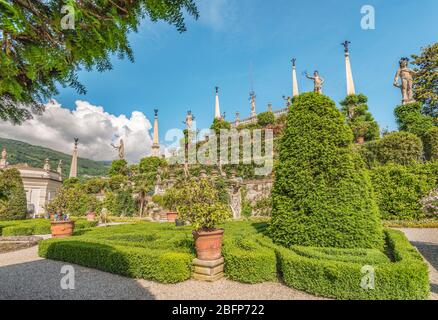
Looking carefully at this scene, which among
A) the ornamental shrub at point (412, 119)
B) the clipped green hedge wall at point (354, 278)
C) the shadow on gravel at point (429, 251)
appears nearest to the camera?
the clipped green hedge wall at point (354, 278)

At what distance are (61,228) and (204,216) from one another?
8.88m

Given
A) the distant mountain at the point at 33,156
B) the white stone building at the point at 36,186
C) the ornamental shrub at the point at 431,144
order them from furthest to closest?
the distant mountain at the point at 33,156, the white stone building at the point at 36,186, the ornamental shrub at the point at 431,144

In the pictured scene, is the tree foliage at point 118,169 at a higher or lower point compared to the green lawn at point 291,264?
higher

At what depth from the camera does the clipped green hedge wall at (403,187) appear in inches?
502

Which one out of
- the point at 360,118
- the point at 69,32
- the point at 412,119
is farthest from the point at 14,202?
the point at 412,119

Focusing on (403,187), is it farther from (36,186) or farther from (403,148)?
(36,186)

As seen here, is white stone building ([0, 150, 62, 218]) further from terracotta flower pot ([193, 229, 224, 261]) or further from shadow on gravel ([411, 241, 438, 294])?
shadow on gravel ([411, 241, 438, 294])

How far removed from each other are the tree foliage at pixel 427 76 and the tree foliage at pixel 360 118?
12.9 ft

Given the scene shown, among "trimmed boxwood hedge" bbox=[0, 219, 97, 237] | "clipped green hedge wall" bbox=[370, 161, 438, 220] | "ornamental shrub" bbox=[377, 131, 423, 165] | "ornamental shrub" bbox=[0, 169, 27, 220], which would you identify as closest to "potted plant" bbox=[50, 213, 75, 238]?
"trimmed boxwood hedge" bbox=[0, 219, 97, 237]

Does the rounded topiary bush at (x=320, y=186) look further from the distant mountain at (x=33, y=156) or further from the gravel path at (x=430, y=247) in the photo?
the distant mountain at (x=33, y=156)

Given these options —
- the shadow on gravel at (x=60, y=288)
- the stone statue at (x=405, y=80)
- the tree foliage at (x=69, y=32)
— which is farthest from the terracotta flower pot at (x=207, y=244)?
the stone statue at (x=405, y=80)

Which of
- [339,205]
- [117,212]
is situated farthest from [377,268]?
[117,212]

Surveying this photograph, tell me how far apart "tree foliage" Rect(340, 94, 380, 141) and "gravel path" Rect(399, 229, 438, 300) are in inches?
439

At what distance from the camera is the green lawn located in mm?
4133
